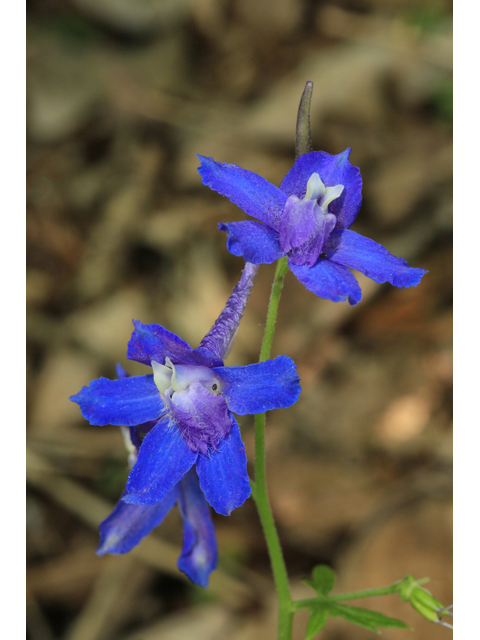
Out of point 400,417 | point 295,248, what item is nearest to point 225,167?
point 295,248

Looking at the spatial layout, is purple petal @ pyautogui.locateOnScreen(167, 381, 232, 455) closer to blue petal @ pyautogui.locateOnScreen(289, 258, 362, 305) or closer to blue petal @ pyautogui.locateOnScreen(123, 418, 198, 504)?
blue petal @ pyautogui.locateOnScreen(123, 418, 198, 504)

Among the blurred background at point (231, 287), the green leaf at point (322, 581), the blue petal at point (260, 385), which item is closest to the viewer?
the blue petal at point (260, 385)

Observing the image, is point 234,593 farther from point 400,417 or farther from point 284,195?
point 284,195

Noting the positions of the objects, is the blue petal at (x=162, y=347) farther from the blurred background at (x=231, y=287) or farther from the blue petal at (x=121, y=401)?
the blurred background at (x=231, y=287)

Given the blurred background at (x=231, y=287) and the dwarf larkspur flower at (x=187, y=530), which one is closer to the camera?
the dwarf larkspur flower at (x=187, y=530)

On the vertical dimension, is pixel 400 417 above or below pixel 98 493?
above

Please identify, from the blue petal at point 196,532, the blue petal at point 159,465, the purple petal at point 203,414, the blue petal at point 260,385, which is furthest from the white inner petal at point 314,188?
the blue petal at point 196,532
